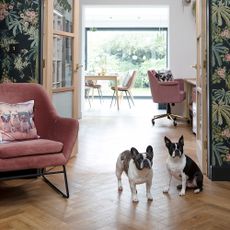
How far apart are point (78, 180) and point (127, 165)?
629mm

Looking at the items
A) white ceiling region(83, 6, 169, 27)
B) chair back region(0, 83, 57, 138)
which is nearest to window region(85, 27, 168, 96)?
white ceiling region(83, 6, 169, 27)

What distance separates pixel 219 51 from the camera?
3.20m

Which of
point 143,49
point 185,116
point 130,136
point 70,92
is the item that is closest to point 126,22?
point 143,49

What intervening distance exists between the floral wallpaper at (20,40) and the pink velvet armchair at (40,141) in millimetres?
Result: 250

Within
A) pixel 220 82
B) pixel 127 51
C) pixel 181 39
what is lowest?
pixel 220 82

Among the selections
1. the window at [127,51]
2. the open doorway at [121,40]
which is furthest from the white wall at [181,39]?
the window at [127,51]

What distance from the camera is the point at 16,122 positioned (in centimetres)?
294

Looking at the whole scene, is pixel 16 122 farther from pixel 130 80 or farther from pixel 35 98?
pixel 130 80

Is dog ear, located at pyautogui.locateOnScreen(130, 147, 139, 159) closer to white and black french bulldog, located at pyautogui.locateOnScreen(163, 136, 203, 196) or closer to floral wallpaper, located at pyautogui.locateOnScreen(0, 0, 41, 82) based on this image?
white and black french bulldog, located at pyautogui.locateOnScreen(163, 136, 203, 196)

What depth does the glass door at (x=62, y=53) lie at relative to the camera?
359 centimetres

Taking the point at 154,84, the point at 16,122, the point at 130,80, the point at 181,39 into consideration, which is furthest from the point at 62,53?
the point at 130,80

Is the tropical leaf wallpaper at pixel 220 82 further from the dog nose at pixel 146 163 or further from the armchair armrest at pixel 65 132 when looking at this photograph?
the armchair armrest at pixel 65 132

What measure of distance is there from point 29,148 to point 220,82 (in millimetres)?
1679

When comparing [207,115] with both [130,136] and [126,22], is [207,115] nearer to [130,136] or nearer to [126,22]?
[130,136]
